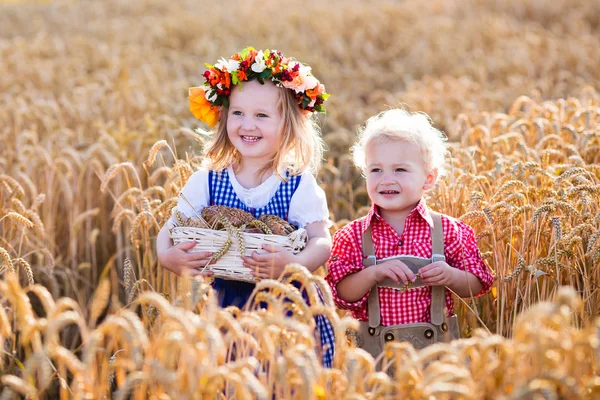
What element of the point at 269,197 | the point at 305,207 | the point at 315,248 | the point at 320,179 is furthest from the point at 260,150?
the point at 320,179

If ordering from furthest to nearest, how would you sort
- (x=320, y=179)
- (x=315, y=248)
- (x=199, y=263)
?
(x=320, y=179) < (x=315, y=248) < (x=199, y=263)

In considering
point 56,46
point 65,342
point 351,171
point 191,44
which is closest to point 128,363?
point 65,342

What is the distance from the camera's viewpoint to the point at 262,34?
11.8 m

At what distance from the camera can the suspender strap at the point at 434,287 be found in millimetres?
3037

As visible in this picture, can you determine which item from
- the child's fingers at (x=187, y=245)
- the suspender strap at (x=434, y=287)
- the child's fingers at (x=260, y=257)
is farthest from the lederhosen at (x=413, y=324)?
the child's fingers at (x=187, y=245)

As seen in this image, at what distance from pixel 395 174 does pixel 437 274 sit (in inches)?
17.0

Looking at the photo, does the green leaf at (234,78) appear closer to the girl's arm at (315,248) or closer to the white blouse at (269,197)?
the white blouse at (269,197)

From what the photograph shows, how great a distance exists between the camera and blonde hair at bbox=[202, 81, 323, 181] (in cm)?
326

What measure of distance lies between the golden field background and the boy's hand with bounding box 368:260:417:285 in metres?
0.30

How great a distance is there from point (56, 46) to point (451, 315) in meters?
8.30

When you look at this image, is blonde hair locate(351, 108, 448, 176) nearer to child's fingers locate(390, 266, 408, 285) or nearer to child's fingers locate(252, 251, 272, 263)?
child's fingers locate(390, 266, 408, 285)

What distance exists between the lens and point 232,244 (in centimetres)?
286

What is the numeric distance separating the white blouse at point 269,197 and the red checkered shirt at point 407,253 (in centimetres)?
18

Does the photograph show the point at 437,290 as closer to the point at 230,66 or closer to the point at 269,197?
the point at 269,197
